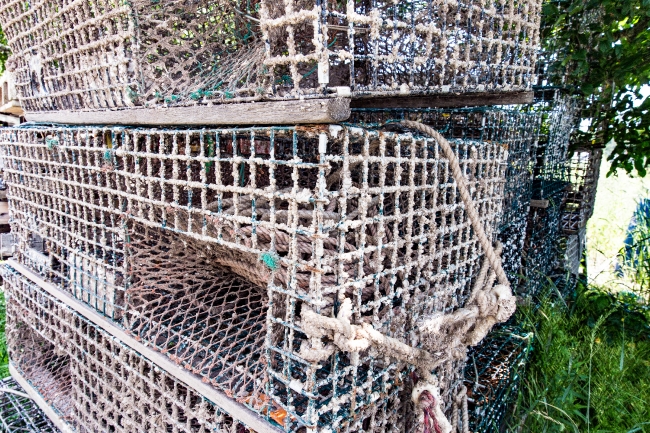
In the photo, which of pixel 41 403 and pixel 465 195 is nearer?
pixel 465 195

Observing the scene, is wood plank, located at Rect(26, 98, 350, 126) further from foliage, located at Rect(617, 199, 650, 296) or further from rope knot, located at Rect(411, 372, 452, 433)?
foliage, located at Rect(617, 199, 650, 296)

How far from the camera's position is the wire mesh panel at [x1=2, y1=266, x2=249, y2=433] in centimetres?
155

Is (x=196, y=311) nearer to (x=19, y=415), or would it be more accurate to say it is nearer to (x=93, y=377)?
(x=93, y=377)

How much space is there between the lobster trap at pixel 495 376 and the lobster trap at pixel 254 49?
127cm

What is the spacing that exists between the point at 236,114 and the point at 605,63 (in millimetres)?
3216

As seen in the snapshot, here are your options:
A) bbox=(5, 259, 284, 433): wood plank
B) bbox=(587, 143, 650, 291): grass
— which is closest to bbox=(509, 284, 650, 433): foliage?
bbox=(5, 259, 284, 433): wood plank

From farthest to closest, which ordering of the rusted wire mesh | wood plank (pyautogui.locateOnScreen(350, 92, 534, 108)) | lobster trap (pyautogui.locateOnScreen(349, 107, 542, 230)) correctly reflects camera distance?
the rusted wire mesh, lobster trap (pyautogui.locateOnScreen(349, 107, 542, 230)), wood plank (pyautogui.locateOnScreen(350, 92, 534, 108))

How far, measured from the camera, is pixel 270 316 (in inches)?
46.4

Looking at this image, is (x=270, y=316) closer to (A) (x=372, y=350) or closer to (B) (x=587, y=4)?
(A) (x=372, y=350)

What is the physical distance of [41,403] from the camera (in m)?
2.27

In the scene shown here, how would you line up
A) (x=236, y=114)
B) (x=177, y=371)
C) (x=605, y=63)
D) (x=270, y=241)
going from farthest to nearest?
1. (x=605, y=63)
2. (x=177, y=371)
3. (x=270, y=241)
4. (x=236, y=114)

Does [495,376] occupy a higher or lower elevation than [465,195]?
lower

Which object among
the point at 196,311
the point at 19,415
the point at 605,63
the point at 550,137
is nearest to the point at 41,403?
the point at 19,415

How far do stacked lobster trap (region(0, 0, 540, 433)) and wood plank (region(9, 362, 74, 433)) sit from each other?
2 centimetres
